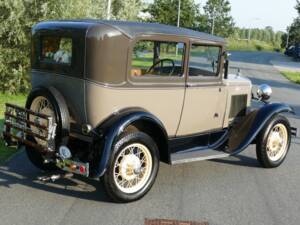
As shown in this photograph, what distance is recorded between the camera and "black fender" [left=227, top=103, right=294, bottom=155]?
6203mm

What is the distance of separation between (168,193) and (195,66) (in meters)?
1.65

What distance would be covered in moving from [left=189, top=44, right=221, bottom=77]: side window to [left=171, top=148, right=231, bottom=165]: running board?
980 mm

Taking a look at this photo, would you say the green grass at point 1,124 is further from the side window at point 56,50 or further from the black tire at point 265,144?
the black tire at point 265,144

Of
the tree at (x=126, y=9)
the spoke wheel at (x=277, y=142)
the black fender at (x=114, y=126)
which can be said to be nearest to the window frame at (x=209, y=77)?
the black fender at (x=114, y=126)

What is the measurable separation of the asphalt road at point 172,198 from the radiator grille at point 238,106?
0.79 meters

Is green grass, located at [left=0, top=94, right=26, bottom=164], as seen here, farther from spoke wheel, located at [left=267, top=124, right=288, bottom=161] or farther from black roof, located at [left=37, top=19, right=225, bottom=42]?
spoke wheel, located at [left=267, top=124, right=288, bottom=161]

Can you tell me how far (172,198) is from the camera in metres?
5.11

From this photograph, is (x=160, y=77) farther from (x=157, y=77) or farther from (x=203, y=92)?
(x=203, y=92)

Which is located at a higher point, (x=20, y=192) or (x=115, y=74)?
(x=115, y=74)

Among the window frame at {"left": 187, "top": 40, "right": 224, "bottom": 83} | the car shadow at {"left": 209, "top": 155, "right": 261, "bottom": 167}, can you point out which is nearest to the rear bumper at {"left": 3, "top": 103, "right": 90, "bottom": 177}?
the window frame at {"left": 187, "top": 40, "right": 224, "bottom": 83}

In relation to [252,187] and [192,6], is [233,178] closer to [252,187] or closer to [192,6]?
[252,187]

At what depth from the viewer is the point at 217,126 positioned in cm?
633

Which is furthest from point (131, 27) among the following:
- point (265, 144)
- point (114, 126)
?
point (265, 144)

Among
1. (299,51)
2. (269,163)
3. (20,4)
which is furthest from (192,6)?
(269,163)
